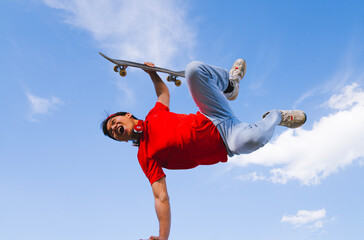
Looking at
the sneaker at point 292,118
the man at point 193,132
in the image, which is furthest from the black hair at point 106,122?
the sneaker at point 292,118

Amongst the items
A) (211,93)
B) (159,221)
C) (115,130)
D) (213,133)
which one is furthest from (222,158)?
(115,130)

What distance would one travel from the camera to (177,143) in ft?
12.7

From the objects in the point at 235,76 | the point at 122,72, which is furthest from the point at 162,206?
the point at 235,76

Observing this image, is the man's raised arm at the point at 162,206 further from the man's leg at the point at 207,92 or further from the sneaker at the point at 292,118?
the sneaker at the point at 292,118

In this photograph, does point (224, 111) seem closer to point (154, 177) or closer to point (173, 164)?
point (173, 164)

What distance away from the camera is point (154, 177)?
164 inches

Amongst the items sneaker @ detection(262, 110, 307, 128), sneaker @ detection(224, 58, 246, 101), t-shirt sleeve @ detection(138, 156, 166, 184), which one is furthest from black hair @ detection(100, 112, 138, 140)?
sneaker @ detection(262, 110, 307, 128)

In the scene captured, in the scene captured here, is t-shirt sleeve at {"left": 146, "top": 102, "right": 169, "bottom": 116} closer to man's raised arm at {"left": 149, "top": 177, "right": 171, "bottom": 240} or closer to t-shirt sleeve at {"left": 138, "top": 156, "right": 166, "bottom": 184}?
t-shirt sleeve at {"left": 138, "top": 156, "right": 166, "bottom": 184}

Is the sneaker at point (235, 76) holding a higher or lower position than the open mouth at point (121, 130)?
higher

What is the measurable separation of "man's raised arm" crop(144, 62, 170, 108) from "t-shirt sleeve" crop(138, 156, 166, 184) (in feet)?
2.47

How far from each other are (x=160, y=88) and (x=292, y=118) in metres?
1.71

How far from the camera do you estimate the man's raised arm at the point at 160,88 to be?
14.6 ft

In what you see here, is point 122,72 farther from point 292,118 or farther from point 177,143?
point 292,118

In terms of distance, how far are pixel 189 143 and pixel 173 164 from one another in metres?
0.44
